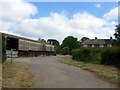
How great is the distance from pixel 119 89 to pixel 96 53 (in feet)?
104

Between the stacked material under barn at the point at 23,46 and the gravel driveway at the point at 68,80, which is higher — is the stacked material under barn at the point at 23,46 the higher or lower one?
the higher one

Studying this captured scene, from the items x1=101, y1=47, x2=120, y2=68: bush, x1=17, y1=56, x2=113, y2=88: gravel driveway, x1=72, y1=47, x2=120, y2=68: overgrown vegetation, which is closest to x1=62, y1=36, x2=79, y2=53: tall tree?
x1=72, y1=47, x2=120, y2=68: overgrown vegetation

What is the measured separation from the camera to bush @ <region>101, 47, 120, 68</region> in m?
32.2

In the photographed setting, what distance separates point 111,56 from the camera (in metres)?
34.7

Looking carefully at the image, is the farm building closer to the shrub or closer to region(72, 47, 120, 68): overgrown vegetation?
region(72, 47, 120, 68): overgrown vegetation

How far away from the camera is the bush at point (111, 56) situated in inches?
1266

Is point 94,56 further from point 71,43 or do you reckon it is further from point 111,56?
point 71,43

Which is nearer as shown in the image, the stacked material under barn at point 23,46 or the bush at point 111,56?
the bush at point 111,56

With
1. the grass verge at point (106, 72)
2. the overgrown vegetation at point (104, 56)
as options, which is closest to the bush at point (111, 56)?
the overgrown vegetation at point (104, 56)

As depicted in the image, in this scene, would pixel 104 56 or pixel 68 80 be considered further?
pixel 104 56

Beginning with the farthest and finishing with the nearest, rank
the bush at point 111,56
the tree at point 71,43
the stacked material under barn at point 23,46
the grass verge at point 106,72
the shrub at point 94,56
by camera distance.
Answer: the tree at point 71,43 < the stacked material under barn at point 23,46 < the shrub at point 94,56 < the bush at point 111,56 < the grass verge at point 106,72

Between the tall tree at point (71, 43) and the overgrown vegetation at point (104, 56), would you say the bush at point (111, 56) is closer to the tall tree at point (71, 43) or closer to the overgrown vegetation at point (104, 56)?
the overgrown vegetation at point (104, 56)

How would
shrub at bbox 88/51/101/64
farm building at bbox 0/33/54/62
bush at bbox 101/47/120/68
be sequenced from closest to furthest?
bush at bbox 101/47/120/68 → shrub at bbox 88/51/101/64 → farm building at bbox 0/33/54/62

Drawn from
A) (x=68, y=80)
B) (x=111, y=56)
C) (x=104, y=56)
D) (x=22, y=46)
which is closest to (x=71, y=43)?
(x=22, y=46)
